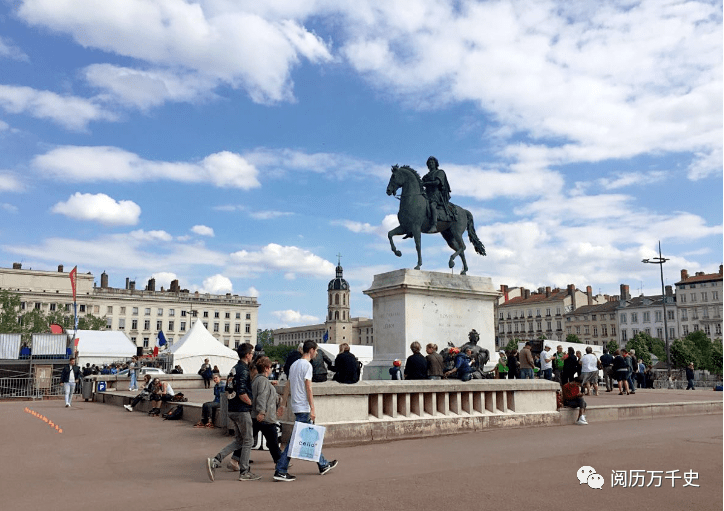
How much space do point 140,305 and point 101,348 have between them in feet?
311

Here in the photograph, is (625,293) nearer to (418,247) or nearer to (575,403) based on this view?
(418,247)

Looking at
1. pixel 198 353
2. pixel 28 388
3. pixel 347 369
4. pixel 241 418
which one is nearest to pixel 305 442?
pixel 241 418

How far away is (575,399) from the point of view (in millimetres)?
14914

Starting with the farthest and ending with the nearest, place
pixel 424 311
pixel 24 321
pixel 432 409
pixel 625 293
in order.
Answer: pixel 625 293 → pixel 24 321 → pixel 424 311 → pixel 432 409

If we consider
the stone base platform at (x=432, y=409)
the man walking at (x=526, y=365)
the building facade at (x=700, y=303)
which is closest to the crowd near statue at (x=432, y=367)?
the stone base platform at (x=432, y=409)

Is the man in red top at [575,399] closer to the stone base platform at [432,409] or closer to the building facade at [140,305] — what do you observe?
the stone base platform at [432,409]

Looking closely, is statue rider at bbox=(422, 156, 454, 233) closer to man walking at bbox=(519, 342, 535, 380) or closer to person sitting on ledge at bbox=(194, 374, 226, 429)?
man walking at bbox=(519, 342, 535, 380)

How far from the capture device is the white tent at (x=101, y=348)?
4159 centimetres

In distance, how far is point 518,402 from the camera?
46.4ft

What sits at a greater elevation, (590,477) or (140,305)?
(140,305)

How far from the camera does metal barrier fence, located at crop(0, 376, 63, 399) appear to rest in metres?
32.3

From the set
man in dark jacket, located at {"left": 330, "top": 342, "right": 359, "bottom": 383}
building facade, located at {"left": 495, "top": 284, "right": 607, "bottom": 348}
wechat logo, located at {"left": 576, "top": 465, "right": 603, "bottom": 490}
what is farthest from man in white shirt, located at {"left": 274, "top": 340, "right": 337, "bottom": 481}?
building facade, located at {"left": 495, "top": 284, "right": 607, "bottom": 348}

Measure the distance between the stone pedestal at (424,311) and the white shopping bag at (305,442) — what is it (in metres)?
11.4

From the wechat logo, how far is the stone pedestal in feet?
36.7
